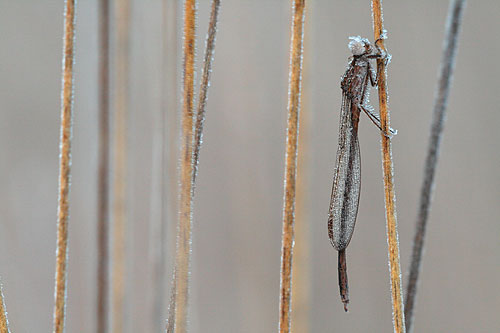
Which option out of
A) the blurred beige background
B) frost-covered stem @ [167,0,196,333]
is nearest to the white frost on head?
frost-covered stem @ [167,0,196,333]

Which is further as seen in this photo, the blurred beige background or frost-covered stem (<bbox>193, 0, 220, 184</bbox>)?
the blurred beige background

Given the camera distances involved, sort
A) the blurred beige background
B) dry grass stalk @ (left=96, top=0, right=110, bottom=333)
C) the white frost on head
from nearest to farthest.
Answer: the white frost on head, dry grass stalk @ (left=96, top=0, right=110, bottom=333), the blurred beige background

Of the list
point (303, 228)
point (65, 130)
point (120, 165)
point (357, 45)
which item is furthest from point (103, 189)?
point (357, 45)

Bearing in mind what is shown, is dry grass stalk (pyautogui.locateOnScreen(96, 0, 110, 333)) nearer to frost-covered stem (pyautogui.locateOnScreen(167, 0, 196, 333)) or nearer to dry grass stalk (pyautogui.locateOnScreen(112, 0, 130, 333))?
dry grass stalk (pyautogui.locateOnScreen(112, 0, 130, 333))

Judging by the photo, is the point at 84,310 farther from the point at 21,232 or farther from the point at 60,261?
the point at 60,261

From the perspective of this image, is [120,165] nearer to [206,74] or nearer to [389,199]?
[206,74]

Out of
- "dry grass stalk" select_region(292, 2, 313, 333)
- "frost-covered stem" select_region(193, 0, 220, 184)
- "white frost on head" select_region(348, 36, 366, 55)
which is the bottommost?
"dry grass stalk" select_region(292, 2, 313, 333)
